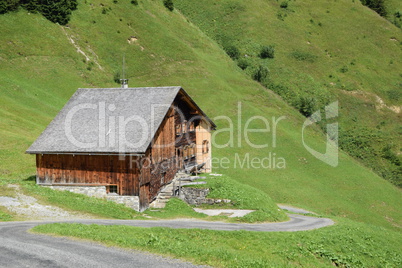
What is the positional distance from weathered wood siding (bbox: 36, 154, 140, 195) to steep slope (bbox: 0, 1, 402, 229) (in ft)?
21.7

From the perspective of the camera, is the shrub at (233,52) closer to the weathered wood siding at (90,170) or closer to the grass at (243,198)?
the grass at (243,198)

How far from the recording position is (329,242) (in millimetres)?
25281

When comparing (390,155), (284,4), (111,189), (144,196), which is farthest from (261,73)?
(111,189)

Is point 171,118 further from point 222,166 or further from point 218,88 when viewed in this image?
point 218,88

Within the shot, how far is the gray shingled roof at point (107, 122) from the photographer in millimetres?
34531

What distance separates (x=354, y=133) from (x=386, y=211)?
1427 inches

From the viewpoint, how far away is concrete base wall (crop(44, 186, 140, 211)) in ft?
113

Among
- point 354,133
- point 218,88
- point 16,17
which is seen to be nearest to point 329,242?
point 218,88

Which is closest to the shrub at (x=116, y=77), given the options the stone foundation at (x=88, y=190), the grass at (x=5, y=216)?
the stone foundation at (x=88, y=190)

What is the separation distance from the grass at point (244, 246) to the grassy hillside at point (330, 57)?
5387cm

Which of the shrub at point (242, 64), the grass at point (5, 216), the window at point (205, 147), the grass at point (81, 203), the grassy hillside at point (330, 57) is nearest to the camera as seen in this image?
the grass at point (5, 216)

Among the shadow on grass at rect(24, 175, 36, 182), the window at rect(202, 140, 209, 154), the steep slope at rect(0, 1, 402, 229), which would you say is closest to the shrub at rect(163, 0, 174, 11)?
the steep slope at rect(0, 1, 402, 229)

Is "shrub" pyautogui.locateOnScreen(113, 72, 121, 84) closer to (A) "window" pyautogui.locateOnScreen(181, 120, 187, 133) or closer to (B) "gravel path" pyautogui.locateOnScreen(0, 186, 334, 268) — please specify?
(A) "window" pyautogui.locateOnScreen(181, 120, 187, 133)

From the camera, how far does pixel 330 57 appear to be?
4611 inches
